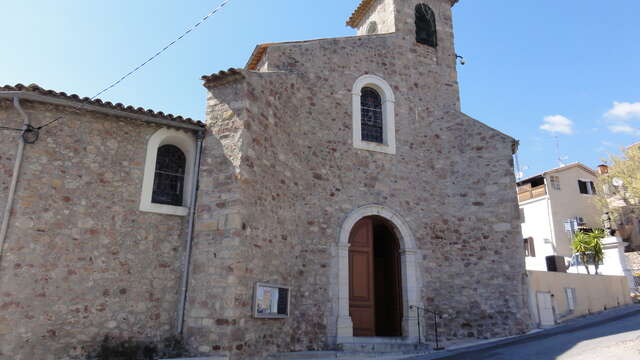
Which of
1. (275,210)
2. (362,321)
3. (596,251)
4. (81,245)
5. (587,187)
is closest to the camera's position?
(81,245)

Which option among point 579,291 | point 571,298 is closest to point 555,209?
point 579,291

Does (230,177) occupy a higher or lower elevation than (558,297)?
higher

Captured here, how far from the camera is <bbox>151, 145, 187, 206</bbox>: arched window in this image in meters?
9.73

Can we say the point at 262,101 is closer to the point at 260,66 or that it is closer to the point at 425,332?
the point at 260,66

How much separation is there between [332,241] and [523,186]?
21441 millimetres

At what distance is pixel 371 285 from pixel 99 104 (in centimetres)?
724

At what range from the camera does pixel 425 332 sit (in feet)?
38.1

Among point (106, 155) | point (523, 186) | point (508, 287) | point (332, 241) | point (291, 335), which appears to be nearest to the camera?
point (106, 155)

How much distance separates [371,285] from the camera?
11688 millimetres

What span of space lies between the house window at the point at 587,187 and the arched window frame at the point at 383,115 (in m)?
20.3

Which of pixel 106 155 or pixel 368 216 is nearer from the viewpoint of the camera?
pixel 106 155

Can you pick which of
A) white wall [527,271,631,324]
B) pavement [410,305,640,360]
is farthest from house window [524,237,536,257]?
pavement [410,305,640,360]

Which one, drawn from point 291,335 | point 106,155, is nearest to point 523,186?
point 291,335

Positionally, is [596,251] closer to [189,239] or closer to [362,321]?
[362,321]
